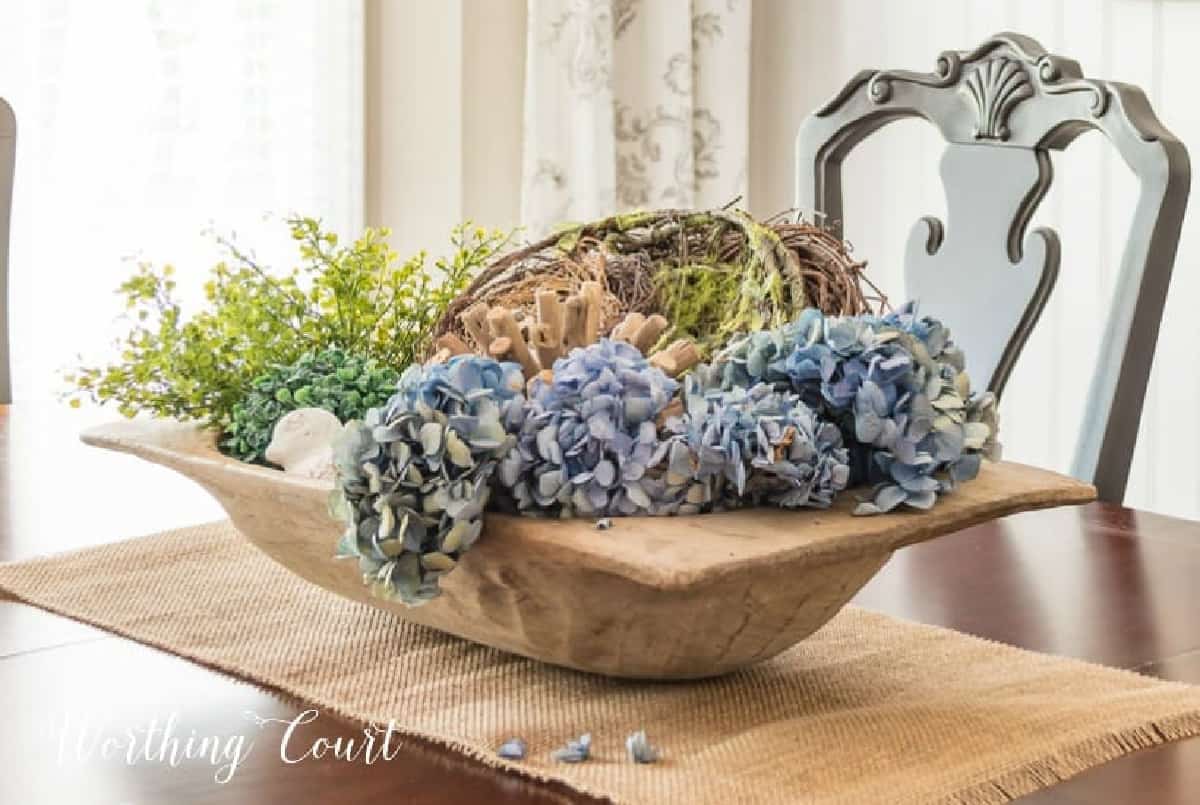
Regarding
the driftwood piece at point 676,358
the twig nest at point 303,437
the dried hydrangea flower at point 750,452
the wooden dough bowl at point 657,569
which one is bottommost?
the wooden dough bowl at point 657,569

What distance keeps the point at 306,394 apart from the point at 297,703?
0.71 ft

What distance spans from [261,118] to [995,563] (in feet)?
6.46

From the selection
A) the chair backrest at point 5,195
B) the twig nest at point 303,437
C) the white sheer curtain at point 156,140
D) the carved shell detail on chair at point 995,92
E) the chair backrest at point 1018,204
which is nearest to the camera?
the twig nest at point 303,437

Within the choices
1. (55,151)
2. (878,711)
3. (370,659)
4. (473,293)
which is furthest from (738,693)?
(55,151)

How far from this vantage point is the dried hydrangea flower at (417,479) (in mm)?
767

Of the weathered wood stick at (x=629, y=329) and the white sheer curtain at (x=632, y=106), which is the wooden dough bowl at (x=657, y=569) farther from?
the white sheer curtain at (x=632, y=106)

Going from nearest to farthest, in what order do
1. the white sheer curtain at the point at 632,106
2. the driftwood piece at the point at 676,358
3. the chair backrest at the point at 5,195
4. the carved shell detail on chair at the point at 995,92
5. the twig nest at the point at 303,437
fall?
the driftwood piece at the point at 676,358 → the twig nest at the point at 303,437 → the carved shell detail on chair at the point at 995,92 → the chair backrest at the point at 5,195 → the white sheer curtain at the point at 632,106

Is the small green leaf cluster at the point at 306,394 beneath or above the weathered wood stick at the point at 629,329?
beneath

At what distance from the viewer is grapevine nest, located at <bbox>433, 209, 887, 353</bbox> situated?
1.05 metres

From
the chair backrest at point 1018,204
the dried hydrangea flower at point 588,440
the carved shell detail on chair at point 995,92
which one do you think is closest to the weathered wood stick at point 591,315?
the dried hydrangea flower at point 588,440

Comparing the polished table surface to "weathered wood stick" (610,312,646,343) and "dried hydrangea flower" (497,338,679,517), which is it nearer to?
"dried hydrangea flower" (497,338,679,517)

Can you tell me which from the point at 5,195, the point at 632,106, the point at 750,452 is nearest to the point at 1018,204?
the point at 750,452

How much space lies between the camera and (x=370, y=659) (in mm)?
946

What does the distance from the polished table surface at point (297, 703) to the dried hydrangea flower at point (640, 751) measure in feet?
0.14
